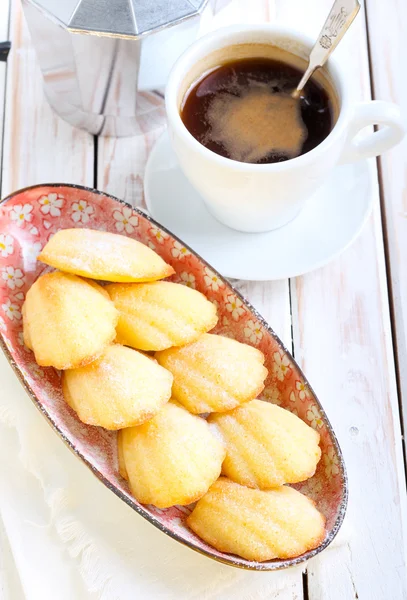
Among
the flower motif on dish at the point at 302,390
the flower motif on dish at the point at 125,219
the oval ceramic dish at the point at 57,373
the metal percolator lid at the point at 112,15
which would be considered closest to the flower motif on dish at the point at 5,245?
the oval ceramic dish at the point at 57,373

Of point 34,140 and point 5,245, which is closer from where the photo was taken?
point 5,245

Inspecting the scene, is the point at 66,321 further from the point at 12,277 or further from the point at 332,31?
the point at 332,31

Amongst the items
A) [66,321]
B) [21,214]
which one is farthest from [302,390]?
[21,214]

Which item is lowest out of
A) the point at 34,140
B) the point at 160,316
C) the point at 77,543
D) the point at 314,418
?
the point at 77,543

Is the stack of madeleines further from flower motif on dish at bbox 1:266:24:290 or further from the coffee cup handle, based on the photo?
the coffee cup handle

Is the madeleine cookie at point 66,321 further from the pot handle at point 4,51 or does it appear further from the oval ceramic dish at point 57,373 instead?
the pot handle at point 4,51

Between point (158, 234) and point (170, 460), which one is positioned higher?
point (158, 234)
